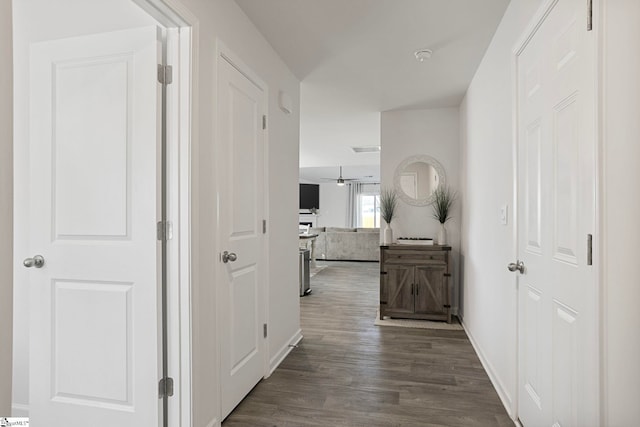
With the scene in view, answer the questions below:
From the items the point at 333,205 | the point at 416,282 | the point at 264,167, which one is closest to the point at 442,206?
the point at 416,282

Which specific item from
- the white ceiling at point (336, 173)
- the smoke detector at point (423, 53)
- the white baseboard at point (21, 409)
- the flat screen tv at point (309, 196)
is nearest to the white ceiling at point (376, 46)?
the smoke detector at point (423, 53)

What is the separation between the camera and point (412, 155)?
442 cm

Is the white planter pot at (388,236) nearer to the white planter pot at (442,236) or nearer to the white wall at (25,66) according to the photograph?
the white planter pot at (442,236)

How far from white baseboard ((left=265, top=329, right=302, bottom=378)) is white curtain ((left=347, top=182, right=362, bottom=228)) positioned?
9927mm

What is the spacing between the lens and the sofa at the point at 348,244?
909 centimetres

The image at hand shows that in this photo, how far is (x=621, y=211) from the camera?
3.44 ft

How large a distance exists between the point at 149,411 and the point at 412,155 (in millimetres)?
3686

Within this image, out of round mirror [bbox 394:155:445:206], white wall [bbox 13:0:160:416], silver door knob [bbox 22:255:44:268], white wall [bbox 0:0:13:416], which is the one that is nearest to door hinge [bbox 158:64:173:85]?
Result: white wall [bbox 13:0:160:416]

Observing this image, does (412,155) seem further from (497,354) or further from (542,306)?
(542,306)

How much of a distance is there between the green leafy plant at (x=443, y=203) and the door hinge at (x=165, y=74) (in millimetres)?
3245

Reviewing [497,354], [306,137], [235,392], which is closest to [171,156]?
[235,392]

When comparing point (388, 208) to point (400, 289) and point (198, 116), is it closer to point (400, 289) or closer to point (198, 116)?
point (400, 289)

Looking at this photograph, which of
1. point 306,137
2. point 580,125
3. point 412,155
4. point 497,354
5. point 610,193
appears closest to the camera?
point 610,193

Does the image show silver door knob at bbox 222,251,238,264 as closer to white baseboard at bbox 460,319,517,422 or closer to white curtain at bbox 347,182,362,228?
white baseboard at bbox 460,319,517,422
